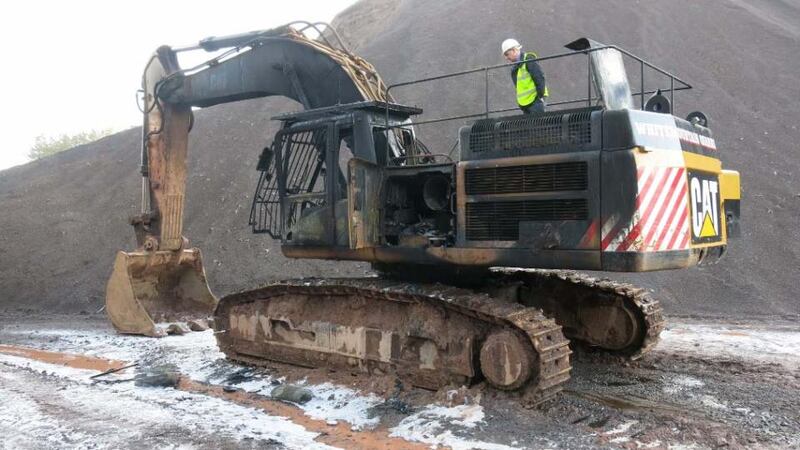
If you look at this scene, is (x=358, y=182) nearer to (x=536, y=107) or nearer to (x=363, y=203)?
(x=363, y=203)

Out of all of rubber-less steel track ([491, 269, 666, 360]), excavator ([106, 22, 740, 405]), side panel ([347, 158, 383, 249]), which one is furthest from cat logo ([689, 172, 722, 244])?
side panel ([347, 158, 383, 249])

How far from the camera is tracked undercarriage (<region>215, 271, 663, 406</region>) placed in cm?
541

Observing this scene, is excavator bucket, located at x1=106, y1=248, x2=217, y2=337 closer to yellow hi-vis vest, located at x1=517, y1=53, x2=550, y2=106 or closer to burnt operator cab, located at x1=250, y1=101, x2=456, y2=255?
burnt operator cab, located at x1=250, y1=101, x2=456, y2=255

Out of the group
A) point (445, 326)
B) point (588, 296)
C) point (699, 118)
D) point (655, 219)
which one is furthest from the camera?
point (588, 296)

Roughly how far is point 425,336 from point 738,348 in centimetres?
434

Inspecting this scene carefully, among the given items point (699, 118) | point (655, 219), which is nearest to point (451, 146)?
point (699, 118)

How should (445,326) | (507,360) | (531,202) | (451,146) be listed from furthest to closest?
1. (451,146)
2. (445,326)
3. (531,202)
4. (507,360)

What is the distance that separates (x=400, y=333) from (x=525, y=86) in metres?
2.46

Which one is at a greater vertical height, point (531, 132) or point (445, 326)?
point (531, 132)

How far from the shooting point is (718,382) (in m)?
6.42

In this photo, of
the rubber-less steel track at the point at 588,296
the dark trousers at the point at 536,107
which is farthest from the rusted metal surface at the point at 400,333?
the dark trousers at the point at 536,107

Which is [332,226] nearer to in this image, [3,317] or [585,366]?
[585,366]

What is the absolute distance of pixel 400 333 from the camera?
6.09 meters

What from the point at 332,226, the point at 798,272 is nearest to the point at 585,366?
the point at 332,226
